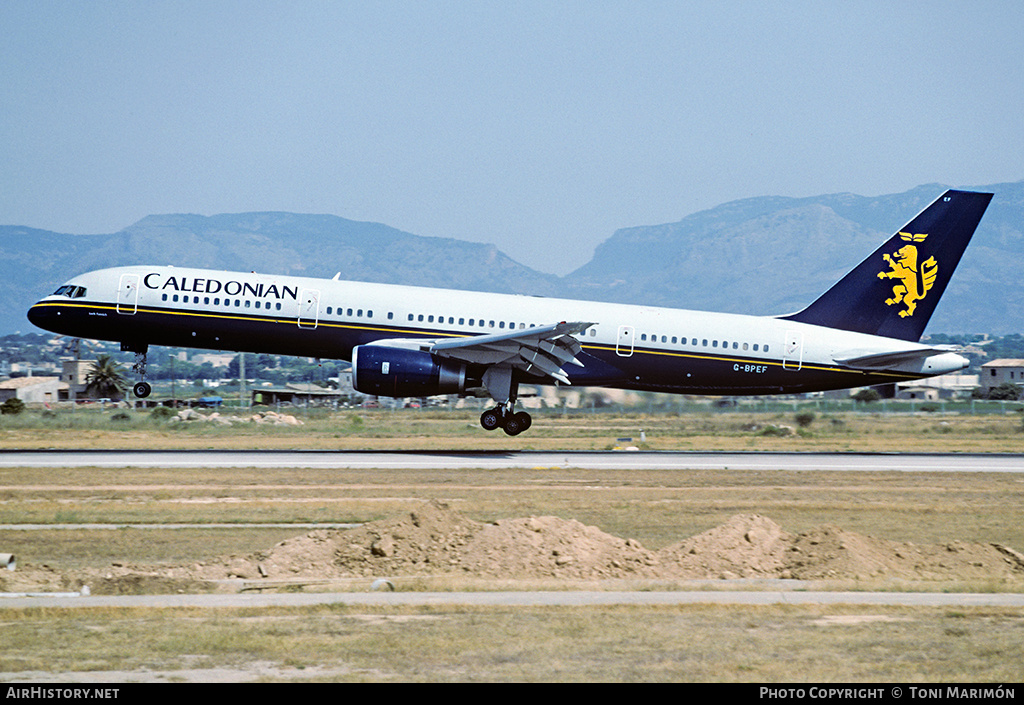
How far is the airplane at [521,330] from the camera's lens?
33594 mm

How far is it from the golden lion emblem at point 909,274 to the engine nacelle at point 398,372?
16034 mm

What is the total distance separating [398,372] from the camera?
3259 cm

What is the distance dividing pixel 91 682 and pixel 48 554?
8820 millimetres

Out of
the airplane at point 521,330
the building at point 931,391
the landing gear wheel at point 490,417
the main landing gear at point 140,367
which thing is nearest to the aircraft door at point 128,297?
the airplane at point 521,330

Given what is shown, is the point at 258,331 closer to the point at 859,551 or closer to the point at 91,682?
the point at 859,551

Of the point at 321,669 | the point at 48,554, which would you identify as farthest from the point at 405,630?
the point at 48,554

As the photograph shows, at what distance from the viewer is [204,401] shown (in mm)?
79750

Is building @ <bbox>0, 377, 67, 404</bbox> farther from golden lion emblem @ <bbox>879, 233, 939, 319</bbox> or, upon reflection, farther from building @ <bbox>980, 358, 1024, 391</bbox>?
building @ <bbox>980, 358, 1024, 391</bbox>

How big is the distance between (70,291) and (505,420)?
14786 millimetres

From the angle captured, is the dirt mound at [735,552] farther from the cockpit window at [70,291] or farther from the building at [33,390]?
the building at [33,390]

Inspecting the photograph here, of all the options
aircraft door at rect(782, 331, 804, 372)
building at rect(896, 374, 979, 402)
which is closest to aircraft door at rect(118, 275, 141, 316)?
aircraft door at rect(782, 331, 804, 372)

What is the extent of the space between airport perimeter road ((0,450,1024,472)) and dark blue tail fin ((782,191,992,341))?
4.94 metres
